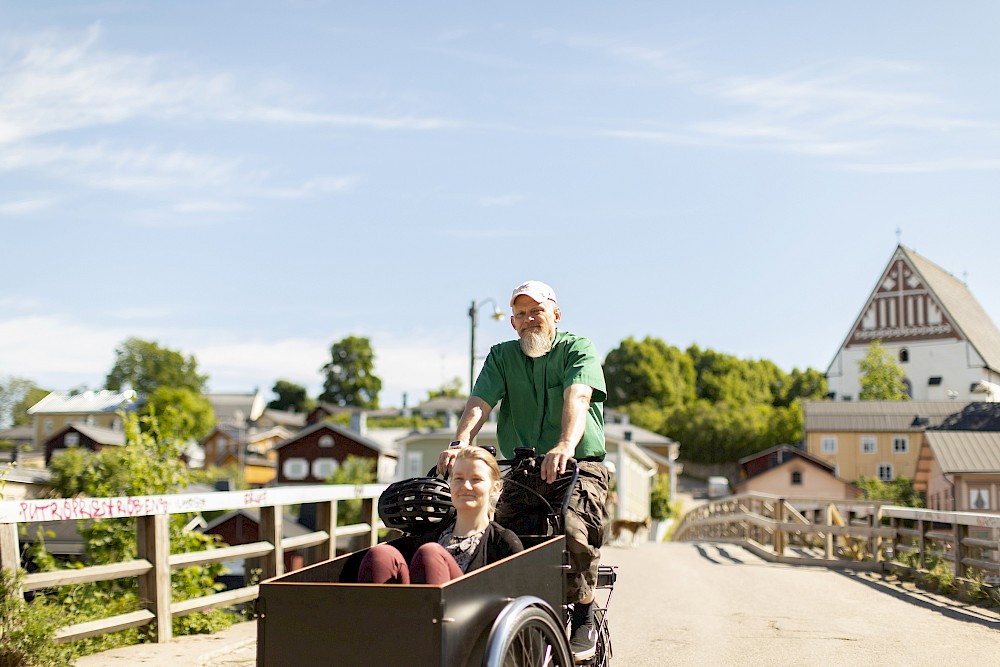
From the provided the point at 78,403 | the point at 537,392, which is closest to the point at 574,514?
the point at 537,392

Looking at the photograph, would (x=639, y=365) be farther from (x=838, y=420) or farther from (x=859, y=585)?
(x=859, y=585)

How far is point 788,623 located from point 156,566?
16.0 ft

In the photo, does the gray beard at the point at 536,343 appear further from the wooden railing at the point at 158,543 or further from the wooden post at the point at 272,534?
the wooden post at the point at 272,534

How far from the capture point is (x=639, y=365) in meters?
107

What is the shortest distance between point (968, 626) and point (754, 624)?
1686mm

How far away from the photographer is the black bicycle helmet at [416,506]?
436cm

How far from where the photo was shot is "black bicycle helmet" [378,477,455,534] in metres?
4.36

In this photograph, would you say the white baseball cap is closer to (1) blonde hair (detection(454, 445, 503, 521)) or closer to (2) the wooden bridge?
(1) blonde hair (detection(454, 445, 503, 521))

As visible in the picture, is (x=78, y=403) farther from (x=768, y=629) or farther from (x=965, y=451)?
(x=768, y=629)

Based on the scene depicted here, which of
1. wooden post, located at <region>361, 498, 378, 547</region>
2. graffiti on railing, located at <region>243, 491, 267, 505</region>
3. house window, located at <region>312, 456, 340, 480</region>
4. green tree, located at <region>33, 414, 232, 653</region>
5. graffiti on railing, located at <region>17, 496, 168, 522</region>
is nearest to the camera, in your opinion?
graffiti on railing, located at <region>17, 496, 168, 522</region>

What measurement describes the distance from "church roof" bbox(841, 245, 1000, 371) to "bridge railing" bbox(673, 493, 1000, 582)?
63.7 metres

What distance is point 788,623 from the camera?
27.8 ft

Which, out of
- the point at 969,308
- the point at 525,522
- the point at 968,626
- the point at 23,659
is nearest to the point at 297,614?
the point at 525,522

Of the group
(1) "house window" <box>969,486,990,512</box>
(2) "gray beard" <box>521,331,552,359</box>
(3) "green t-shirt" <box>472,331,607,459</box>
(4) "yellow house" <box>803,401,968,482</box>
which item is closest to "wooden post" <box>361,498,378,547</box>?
(3) "green t-shirt" <box>472,331,607,459</box>
